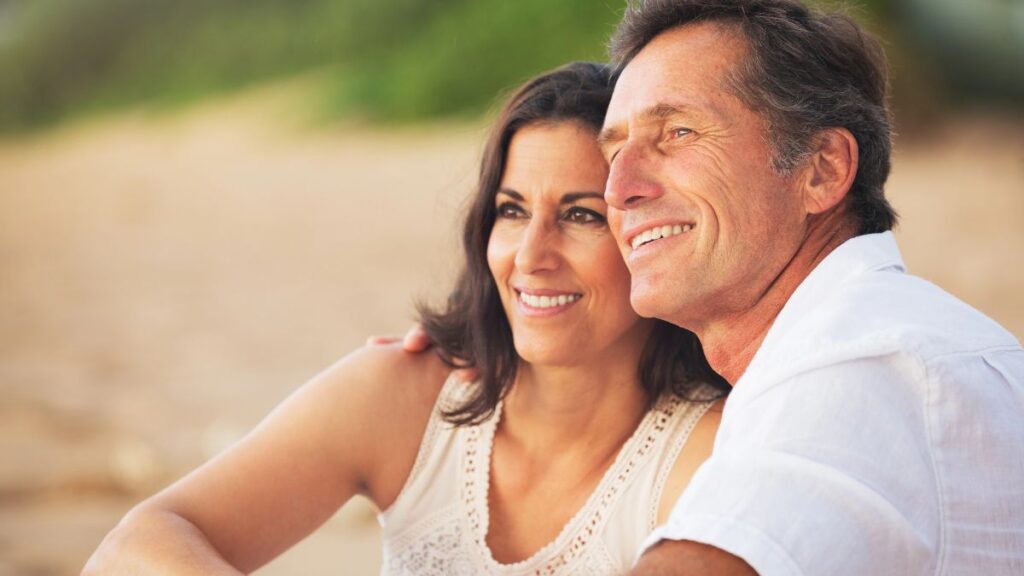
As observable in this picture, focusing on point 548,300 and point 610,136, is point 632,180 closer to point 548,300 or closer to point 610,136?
point 610,136

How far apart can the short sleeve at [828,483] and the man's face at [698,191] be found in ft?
1.93

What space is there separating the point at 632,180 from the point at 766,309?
349 millimetres

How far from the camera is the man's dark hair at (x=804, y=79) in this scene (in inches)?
88.1

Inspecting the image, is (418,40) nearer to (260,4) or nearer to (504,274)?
(260,4)

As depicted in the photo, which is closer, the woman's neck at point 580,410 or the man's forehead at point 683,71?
the man's forehead at point 683,71

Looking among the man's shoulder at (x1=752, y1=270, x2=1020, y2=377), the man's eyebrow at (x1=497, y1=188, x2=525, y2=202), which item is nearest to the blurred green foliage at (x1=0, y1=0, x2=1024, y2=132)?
the man's eyebrow at (x1=497, y1=188, x2=525, y2=202)

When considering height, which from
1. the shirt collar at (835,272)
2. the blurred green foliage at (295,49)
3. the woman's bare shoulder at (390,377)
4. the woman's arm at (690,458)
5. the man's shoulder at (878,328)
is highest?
the blurred green foliage at (295,49)

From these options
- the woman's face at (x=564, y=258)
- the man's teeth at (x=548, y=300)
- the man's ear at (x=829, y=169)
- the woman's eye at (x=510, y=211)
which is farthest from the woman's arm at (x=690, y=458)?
the man's ear at (x=829, y=169)

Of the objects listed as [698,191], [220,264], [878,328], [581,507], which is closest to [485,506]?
[581,507]

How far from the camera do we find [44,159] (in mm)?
17703

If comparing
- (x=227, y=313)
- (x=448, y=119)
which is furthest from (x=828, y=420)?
(x=448, y=119)

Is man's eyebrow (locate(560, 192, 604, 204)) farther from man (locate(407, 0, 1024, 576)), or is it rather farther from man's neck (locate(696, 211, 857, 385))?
man's neck (locate(696, 211, 857, 385))

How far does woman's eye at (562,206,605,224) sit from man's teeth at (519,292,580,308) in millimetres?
171

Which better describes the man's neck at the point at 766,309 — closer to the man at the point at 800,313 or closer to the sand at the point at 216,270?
the man at the point at 800,313
